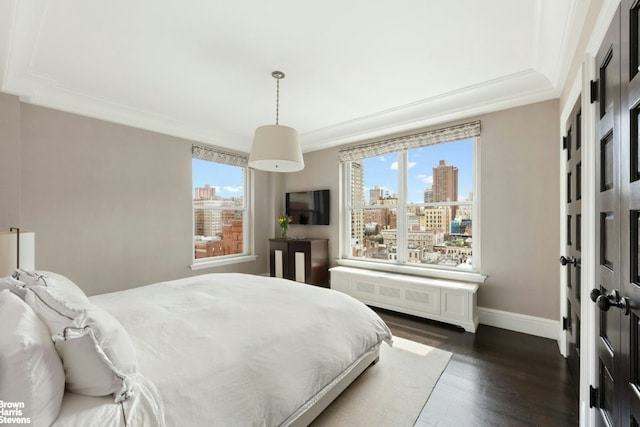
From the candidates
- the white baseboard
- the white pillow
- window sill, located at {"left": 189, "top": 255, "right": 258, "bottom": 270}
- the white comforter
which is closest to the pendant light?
the white comforter

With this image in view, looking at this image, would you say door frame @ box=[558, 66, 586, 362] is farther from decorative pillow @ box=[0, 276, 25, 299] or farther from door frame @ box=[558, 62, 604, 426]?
decorative pillow @ box=[0, 276, 25, 299]

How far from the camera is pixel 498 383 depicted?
84.0 inches

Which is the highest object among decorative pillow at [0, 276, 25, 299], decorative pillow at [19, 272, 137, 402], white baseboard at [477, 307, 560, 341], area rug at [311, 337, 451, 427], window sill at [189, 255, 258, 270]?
decorative pillow at [0, 276, 25, 299]

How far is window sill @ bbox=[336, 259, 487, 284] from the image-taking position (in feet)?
10.9

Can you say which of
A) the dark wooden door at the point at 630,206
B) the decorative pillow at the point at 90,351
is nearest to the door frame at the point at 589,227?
the dark wooden door at the point at 630,206

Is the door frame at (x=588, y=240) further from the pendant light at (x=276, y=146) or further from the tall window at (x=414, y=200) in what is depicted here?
the pendant light at (x=276, y=146)

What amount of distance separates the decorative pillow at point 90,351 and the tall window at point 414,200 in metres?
3.52

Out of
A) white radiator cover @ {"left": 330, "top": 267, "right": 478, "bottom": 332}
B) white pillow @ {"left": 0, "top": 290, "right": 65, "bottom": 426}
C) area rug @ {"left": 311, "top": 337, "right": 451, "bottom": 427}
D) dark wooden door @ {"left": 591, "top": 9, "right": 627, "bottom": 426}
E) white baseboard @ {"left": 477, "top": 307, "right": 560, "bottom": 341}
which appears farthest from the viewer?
white radiator cover @ {"left": 330, "top": 267, "right": 478, "bottom": 332}

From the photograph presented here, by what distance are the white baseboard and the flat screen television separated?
257 centimetres

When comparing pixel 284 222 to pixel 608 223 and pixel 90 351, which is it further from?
pixel 608 223

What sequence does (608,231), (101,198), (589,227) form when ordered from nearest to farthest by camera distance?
(608,231), (589,227), (101,198)

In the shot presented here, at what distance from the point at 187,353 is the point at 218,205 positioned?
3571mm

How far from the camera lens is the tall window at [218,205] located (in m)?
4.37

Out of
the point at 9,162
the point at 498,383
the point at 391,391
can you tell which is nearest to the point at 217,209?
the point at 9,162
